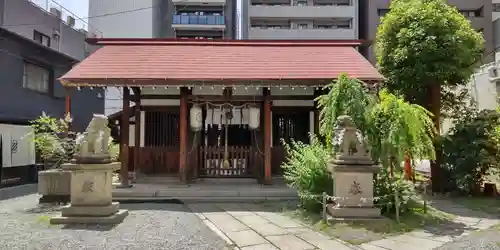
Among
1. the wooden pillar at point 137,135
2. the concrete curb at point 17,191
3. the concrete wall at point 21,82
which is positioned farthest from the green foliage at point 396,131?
the concrete wall at point 21,82

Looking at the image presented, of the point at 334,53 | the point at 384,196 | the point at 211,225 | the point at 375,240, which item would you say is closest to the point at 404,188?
the point at 384,196

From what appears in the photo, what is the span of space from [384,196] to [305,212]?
66.6 inches

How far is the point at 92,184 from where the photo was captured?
755cm

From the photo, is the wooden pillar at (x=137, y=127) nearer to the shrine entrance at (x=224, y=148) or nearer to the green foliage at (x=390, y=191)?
the shrine entrance at (x=224, y=148)

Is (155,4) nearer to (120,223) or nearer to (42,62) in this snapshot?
(42,62)

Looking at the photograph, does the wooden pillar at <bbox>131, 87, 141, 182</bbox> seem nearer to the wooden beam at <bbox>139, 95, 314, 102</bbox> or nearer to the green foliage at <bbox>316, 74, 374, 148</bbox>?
the wooden beam at <bbox>139, 95, 314, 102</bbox>

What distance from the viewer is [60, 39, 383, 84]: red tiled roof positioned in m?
11.1

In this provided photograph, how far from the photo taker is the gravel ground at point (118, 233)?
19.4 feet

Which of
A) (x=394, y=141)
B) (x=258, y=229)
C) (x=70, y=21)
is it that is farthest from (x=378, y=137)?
(x=70, y=21)

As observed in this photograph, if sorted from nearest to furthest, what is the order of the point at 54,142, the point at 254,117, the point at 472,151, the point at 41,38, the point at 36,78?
the point at 54,142, the point at 472,151, the point at 254,117, the point at 36,78, the point at 41,38

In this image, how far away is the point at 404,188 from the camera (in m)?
7.99

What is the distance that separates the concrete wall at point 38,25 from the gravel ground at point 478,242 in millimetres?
18508

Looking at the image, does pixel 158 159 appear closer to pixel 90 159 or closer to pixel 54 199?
pixel 54 199

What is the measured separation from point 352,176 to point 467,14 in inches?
1526
